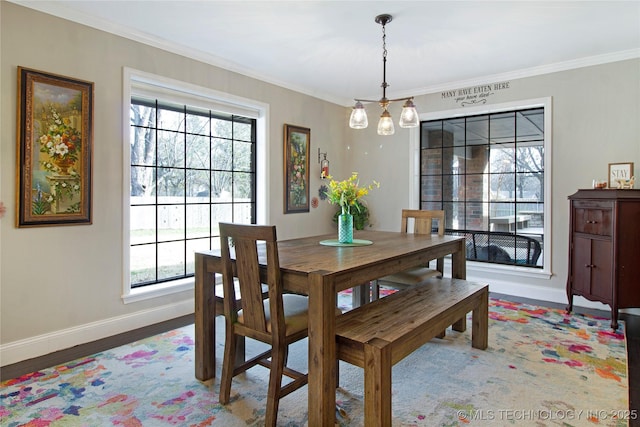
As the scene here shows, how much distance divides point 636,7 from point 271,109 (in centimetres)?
335

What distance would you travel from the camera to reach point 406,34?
3.17m

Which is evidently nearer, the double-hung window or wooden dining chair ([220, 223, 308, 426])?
wooden dining chair ([220, 223, 308, 426])

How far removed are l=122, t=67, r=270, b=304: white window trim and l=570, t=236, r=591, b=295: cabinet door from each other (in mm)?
3192

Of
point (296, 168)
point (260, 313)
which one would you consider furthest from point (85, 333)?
point (296, 168)

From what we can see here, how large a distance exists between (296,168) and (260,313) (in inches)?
118

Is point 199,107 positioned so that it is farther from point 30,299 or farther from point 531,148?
point 531,148

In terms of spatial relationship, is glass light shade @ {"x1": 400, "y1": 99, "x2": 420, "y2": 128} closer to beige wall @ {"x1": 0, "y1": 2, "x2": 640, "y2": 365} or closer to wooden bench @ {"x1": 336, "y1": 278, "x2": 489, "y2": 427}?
wooden bench @ {"x1": 336, "y1": 278, "x2": 489, "y2": 427}

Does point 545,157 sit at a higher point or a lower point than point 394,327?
higher

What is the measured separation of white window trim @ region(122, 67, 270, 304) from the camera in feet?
10.3

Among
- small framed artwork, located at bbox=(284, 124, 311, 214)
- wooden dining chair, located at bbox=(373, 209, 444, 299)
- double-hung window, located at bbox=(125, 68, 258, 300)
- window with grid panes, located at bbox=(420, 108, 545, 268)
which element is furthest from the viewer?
small framed artwork, located at bbox=(284, 124, 311, 214)

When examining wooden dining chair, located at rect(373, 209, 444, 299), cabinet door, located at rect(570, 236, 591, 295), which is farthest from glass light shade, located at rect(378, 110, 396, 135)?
cabinet door, located at rect(570, 236, 591, 295)

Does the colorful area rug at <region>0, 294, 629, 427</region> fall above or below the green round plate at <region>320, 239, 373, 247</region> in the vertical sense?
below

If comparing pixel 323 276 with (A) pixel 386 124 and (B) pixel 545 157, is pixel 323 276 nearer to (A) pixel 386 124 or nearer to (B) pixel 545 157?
(A) pixel 386 124

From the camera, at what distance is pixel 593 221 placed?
135 inches
